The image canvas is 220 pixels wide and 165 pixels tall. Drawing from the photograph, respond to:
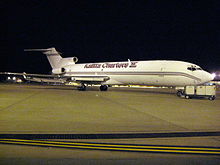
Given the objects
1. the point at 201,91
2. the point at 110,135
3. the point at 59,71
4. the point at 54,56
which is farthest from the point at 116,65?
the point at 110,135

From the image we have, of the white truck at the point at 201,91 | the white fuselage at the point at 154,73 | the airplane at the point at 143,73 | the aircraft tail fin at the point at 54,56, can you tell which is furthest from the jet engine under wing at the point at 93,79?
the white truck at the point at 201,91

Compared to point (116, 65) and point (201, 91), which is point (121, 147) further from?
point (116, 65)

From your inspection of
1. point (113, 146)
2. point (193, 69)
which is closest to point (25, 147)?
point (113, 146)

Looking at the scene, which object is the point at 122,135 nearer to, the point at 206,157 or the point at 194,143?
the point at 194,143

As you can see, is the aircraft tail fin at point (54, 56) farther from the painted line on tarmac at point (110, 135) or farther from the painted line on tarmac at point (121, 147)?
the painted line on tarmac at point (121, 147)

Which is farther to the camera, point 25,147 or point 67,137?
point 67,137

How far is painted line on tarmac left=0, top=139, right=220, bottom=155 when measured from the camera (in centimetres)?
606

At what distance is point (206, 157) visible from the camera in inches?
220

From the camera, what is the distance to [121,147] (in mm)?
6367

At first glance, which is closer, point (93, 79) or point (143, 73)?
point (143, 73)

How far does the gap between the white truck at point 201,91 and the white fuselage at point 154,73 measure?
1998mm

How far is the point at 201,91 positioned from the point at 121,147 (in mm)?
17876

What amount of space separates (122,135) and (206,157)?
2.79 meters

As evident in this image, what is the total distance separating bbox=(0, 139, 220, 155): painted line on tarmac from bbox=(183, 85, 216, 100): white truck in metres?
16.8
